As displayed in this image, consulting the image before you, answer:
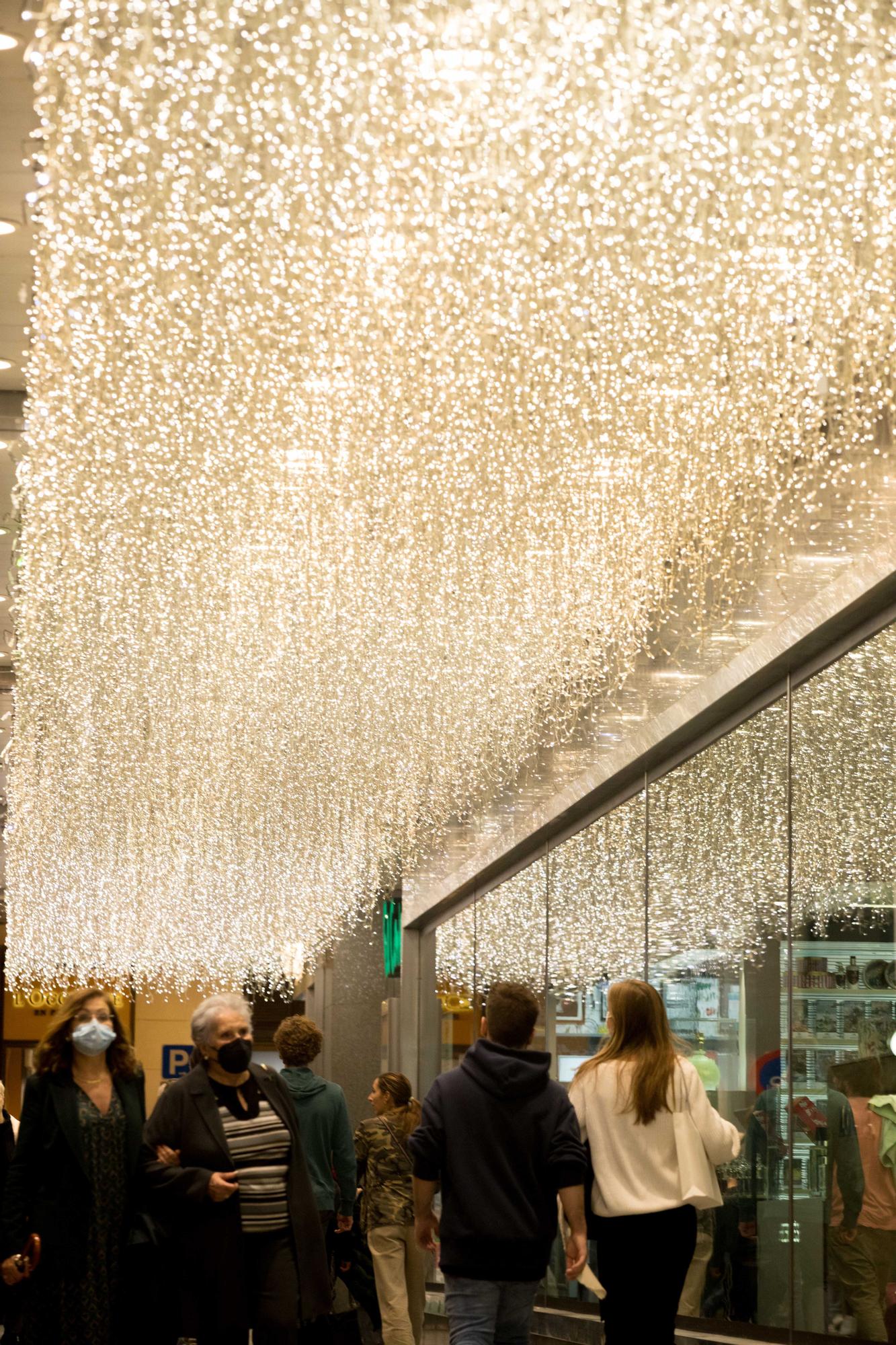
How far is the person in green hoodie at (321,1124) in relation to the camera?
692cm

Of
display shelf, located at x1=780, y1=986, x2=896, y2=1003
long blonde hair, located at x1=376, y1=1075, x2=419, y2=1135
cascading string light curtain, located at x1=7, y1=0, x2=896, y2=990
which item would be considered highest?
cascading string light curtain, located at x1=7, y1=0, x2=896, y2=990

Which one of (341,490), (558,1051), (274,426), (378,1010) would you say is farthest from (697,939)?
(378,1010)

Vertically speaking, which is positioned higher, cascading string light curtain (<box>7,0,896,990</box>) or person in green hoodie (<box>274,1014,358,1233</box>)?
cascading string light curtain (<box>7,0,896,990</box>)

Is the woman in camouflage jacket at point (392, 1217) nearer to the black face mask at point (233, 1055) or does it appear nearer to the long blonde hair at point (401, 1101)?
the long blonde hair at point (401, 1101)

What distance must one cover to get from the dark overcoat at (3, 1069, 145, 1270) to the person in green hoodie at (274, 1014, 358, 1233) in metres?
2.14

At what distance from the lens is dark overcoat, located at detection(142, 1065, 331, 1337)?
4609 millimetres

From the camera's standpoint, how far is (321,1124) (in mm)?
6961

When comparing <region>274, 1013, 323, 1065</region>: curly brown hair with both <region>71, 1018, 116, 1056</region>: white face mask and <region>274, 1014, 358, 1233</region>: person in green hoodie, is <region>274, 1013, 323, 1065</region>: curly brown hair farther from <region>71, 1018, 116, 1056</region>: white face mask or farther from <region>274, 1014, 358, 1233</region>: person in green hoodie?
<region>71, 1018, 116, 1056</region>: white face mask

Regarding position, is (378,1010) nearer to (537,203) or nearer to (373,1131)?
(373,1131)

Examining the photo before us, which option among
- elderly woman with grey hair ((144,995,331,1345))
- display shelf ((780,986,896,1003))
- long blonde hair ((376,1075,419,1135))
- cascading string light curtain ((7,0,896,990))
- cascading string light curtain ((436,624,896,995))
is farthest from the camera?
long blonde hair ((376,1075,419,1135))

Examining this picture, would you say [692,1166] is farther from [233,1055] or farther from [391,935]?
[391,935]

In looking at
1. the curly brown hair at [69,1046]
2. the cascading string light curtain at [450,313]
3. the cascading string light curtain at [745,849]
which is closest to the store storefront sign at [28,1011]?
the cascading string light curtain at [745,849]

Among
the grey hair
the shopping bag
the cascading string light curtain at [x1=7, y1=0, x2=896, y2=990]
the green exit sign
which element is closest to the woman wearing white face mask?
the grey hair

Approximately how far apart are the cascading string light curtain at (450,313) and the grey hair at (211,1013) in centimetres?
177
